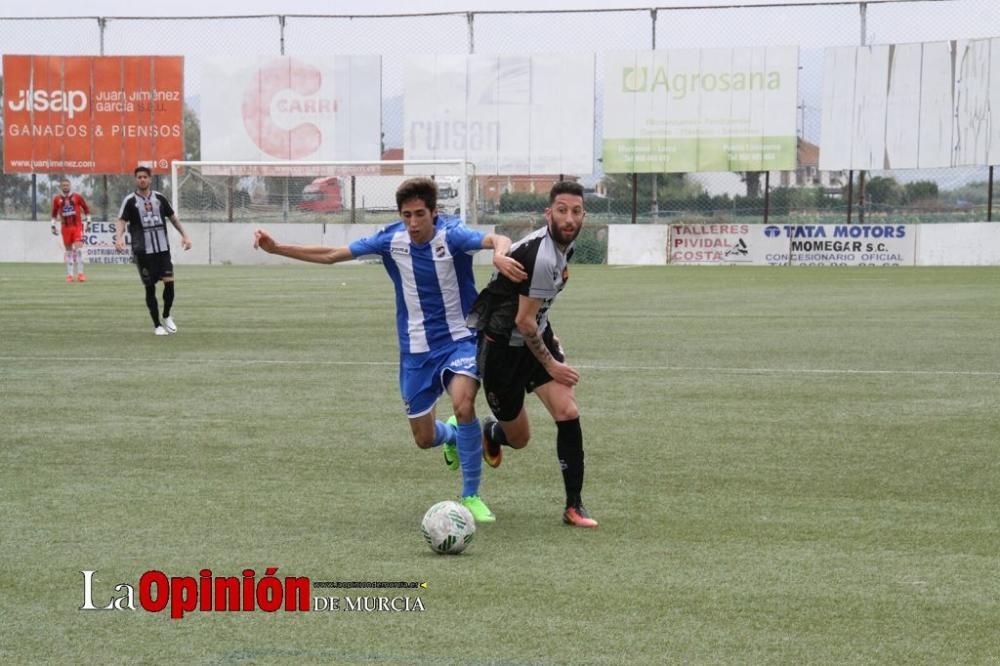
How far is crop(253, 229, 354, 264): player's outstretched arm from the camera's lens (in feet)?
25.3

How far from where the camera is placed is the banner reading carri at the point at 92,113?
47.1 meters

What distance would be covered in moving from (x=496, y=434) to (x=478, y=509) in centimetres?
73

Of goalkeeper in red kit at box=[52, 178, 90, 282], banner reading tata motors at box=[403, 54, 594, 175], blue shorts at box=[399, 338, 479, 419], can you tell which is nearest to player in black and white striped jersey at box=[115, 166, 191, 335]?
blue shorts at box=[399, 338, 479, 419]

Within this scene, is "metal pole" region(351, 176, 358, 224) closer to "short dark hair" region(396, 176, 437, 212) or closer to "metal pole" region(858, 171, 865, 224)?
"metal pole" region(858, 171, 865, 224)

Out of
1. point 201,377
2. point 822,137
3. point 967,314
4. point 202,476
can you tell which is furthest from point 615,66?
point 202,476

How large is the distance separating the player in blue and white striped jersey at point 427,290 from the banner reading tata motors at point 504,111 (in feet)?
125

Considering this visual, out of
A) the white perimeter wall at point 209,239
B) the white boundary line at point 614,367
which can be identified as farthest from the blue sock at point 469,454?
the white perimeter wall at point 209,239

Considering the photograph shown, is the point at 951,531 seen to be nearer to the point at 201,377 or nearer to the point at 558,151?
the point at 201,377

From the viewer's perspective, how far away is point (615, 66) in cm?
4528

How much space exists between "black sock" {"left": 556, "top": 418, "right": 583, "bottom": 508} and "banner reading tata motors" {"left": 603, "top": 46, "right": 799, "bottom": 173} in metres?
37.4

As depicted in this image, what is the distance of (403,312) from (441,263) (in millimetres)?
334

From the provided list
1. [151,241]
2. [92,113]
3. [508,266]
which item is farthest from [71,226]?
[508,266]

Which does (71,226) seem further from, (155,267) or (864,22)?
(864,22)

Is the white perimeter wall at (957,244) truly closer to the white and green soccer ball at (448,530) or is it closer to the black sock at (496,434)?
the black sock at (496,434)
